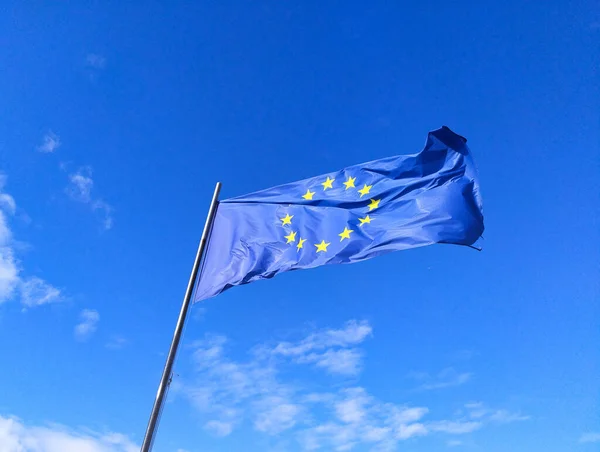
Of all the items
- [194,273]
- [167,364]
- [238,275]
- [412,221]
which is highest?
[412,221]

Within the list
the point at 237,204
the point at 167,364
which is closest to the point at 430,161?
the point at 237,204

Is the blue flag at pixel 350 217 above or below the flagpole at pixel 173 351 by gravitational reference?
above

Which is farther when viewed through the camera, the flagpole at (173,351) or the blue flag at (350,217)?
the blue flag at (350,217)

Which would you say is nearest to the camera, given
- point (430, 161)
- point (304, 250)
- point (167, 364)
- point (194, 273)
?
point (167, 364)

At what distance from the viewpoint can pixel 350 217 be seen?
525 inches

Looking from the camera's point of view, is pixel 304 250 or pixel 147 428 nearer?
pixel 147 428

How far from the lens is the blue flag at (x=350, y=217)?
40.1ft

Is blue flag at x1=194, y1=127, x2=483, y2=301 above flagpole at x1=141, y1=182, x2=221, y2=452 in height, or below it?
above

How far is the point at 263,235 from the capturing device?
12.8 metres

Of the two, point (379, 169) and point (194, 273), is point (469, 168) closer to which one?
point (379, 169)

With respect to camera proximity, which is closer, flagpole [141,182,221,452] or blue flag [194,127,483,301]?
flagpole [141,182,221,452]

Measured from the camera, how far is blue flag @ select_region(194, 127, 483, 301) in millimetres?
12234

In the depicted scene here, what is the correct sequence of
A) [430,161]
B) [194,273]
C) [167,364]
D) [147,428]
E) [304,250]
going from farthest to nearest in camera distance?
1. [430,161]
2. [304,250]
3. [194,273]
4. [167,364]
5. [147,428]

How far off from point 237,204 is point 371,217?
3648 mm
